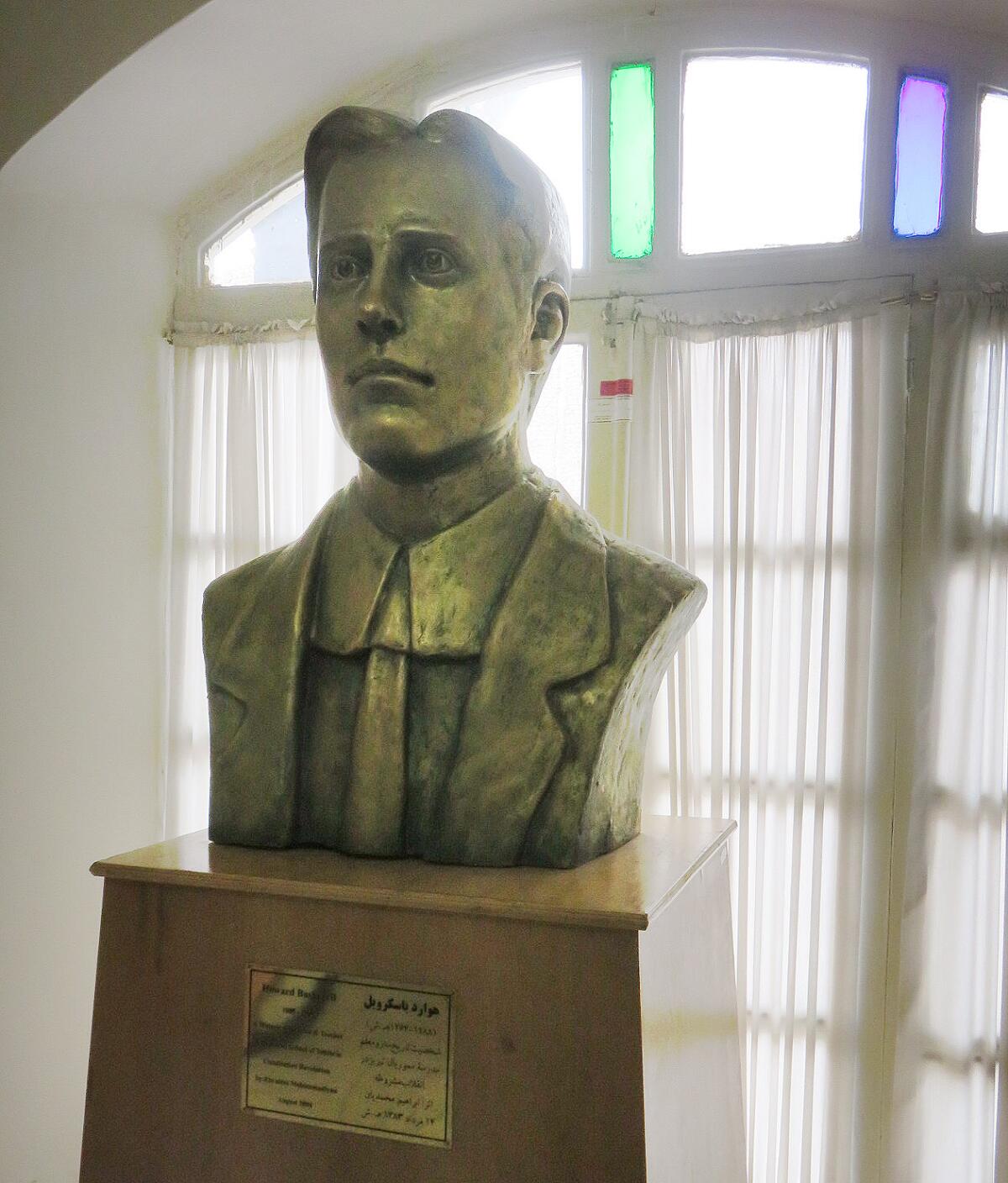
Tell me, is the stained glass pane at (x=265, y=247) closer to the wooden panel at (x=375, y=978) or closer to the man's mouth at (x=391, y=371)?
the man's mouth at (x=391, y=371)

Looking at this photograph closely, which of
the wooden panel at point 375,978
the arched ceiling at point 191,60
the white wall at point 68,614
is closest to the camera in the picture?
the wooden panel at point 375,978

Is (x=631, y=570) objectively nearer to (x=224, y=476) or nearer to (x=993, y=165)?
(x=993, y=165)

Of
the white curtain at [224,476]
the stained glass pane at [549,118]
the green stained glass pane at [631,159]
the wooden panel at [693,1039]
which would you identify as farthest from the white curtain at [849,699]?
the white curtain at [224,476]

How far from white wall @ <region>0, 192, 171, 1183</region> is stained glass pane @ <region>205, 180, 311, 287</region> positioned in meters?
0.18

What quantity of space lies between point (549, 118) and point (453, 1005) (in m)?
2.65

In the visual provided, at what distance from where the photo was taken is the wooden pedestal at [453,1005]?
162cm

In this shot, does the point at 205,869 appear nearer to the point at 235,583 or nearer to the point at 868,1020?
the point at 235,583

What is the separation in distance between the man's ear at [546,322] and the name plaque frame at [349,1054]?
1.01m

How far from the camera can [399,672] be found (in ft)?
6.33

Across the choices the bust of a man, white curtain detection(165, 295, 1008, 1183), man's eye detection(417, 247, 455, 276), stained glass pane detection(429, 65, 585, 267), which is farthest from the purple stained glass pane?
man's eye detection(417, 247, 455, 276)

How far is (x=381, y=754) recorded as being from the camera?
1.91m

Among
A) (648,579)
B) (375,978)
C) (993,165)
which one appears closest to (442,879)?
(375,978)

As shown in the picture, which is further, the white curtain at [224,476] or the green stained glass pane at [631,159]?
the white curtain at [224,476]

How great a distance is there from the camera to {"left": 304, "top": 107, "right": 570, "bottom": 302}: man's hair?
1911 mm
